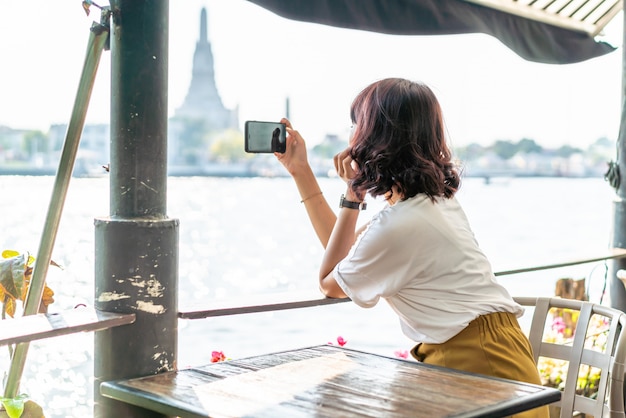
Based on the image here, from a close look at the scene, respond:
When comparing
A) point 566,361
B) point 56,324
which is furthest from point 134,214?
point 566,361

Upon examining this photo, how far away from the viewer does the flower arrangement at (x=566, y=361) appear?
12.1ft

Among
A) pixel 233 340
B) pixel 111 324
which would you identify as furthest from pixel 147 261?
pixel 233 340

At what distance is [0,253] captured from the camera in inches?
77.7

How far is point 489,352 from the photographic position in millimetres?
1644

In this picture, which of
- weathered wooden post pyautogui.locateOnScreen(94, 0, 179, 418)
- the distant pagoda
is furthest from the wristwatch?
the distant pagoda

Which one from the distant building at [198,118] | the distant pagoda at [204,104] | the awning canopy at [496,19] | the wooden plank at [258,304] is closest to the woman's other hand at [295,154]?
the wooden plank at [258,304]

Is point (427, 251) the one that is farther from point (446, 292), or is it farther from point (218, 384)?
point (218, 384)

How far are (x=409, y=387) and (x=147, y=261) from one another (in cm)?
59

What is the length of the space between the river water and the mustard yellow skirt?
287 millimetres

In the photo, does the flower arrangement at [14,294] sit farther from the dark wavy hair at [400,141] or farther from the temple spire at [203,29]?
the temple spire at [203,29]

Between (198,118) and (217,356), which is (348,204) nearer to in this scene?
(217,356)

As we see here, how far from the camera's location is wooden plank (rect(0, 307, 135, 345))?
1.36 m

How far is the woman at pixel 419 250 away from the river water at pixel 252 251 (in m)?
0.28

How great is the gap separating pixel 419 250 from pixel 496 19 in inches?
69.2
